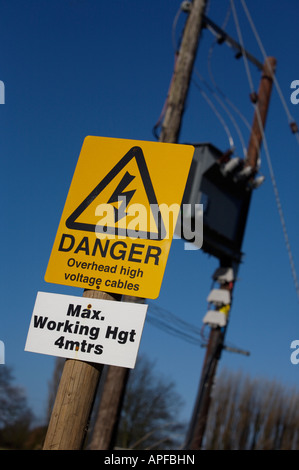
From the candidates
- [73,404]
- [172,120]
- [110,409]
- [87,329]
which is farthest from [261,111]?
A: [73,404]

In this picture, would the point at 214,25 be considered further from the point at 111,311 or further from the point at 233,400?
the point at 233,400

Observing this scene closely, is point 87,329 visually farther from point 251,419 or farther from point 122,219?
point 251,419

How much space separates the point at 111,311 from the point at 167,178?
2.30 ft

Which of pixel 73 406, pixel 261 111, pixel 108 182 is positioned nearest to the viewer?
pixel 73 406

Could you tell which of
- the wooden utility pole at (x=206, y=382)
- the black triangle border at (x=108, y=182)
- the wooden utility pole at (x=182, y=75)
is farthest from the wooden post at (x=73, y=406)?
the wooden utility pole at (x=206, y=382)

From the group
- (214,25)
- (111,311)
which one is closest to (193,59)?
(214,25)

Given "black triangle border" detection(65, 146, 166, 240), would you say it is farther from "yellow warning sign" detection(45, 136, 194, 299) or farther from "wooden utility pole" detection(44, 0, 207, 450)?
"wooden utility pole" detection(44, 0, 207, 450)

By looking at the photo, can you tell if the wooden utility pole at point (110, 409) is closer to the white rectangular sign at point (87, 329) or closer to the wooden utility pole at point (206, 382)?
the wooden utility pole at point (206, 382)

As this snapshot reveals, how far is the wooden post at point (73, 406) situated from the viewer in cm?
242

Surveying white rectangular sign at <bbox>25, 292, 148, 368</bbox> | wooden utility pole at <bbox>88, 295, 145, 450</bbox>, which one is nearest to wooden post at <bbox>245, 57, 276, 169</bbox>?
wooden utility pole at <bbox>88, 295, 145, 450</bbox>

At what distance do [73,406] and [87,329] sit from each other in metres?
0.35

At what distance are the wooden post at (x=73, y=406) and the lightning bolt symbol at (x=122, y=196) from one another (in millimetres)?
715

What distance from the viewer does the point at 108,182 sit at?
2684 mm

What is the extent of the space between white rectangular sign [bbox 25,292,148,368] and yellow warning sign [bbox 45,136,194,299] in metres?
0.10
